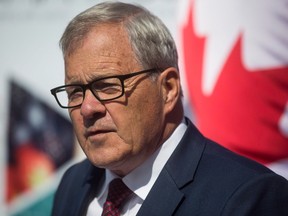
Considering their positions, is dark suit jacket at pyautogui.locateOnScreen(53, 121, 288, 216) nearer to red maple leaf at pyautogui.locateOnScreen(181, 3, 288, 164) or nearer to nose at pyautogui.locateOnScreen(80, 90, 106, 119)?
nose at pyautogui.locateOnScreen(80, 90, 106, 119)

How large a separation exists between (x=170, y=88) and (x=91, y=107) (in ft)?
0.87

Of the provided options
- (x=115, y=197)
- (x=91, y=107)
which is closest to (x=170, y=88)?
(x=91, y=107)

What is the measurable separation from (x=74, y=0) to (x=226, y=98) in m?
1.21

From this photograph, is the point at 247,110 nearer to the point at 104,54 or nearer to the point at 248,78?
the point at 248,78

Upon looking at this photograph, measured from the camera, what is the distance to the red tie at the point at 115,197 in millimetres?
1591

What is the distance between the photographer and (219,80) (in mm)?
2262

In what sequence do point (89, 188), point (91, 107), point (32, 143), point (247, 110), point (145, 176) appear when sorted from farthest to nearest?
point (32, 143) < point (247, 110) < point (89, 188) < point (145, 176) < point (91, 107)

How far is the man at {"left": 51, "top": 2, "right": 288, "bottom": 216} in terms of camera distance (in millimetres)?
1442

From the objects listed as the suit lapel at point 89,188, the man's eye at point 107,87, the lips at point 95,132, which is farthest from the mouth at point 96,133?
the suit lapel at point 89,188

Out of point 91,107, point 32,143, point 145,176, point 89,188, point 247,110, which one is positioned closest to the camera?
point 91,107

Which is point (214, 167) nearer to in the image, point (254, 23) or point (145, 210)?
point (145, 210)

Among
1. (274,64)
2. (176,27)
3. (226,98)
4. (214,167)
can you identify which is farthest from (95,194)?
(176,27)

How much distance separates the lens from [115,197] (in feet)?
5.29

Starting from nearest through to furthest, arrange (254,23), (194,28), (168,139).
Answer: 1. (168,139)
2. (254,23)
3. (194,28)
